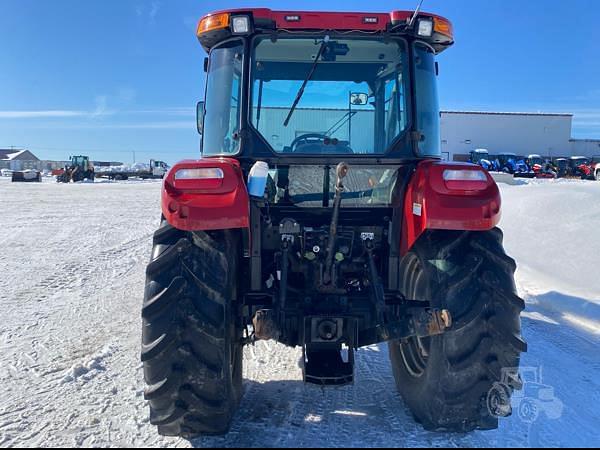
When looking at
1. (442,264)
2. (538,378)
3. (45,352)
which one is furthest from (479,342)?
(45,352)

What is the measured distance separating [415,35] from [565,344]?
3.14m

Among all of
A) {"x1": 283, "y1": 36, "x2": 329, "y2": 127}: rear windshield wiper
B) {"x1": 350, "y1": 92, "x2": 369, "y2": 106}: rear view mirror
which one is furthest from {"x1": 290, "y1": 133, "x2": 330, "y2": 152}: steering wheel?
{"x1": 350, "y1": 92, "x2": 369, "y2": 106}: rear view mirror

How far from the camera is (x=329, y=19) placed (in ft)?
10.4

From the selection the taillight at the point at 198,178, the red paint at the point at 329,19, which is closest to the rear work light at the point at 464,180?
the red paint at the point at 329,19

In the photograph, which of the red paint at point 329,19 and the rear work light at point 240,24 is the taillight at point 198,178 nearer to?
the rear work light at point 240,24

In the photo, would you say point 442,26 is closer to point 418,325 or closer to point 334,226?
point 334,226

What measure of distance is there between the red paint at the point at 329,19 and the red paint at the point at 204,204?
41.9 inches

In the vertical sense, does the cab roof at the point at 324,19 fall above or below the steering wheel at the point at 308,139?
above

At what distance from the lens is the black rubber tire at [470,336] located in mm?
2701

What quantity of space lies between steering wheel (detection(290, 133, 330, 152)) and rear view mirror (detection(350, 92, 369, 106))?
0.37m

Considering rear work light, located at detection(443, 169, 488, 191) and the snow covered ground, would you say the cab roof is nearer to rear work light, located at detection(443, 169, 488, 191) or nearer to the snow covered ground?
rear work light, located at detection(443, 169, 488, 191)

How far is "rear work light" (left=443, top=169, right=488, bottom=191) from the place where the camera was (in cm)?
285

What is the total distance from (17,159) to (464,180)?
9264cm

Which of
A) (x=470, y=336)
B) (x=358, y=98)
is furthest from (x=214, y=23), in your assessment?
(x=470, y=336)
